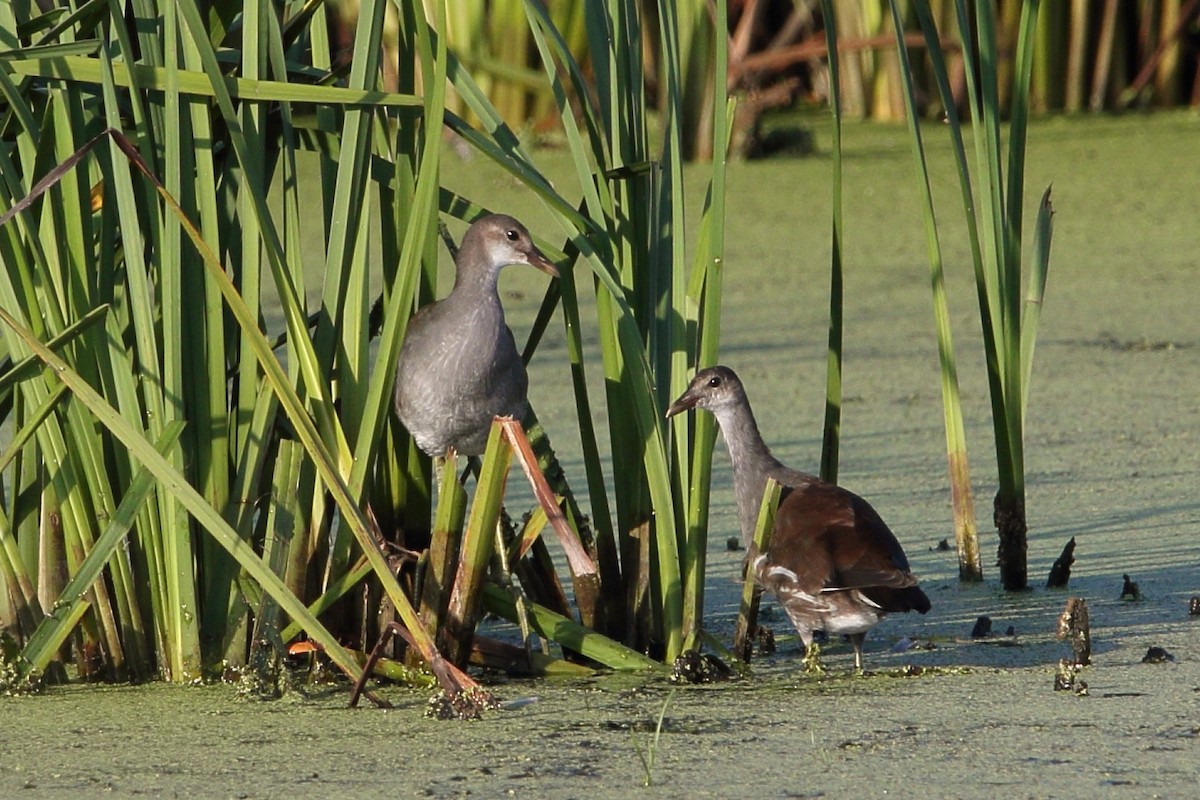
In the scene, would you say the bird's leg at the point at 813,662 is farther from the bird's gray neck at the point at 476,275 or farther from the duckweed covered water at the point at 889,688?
the bird's gray neck at the point at 476,275

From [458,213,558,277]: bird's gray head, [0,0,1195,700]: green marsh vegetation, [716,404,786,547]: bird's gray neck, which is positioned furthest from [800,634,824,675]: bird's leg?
[458,213,558,277]: bird's gray head

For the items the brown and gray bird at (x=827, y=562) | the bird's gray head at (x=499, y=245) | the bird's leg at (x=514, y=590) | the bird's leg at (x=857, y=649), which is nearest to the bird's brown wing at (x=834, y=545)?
the brown and gray bird at (x=827, y=562)

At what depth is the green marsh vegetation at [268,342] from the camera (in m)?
2.65

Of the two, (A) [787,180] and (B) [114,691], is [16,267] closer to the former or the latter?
(B) [114,691]

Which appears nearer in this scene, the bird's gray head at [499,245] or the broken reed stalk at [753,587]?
the broken reed stalk at [753,587]

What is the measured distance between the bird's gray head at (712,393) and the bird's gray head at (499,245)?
37cm

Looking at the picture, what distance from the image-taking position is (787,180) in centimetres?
877

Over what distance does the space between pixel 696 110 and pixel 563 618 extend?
233 inches

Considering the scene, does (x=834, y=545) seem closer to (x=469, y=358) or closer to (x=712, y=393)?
(x=712, y=393)

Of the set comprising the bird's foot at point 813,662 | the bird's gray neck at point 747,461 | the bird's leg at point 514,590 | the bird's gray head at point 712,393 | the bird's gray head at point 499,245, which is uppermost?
the bird's gray head at point 499,245

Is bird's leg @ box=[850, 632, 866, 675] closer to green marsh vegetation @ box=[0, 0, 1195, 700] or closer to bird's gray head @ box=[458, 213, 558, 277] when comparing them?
green marsh vegetation @ box=[0, 0, 1195, 700]

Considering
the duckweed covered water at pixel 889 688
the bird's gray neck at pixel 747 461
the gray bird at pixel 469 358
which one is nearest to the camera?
the duckweed covered water at pixel 889 688

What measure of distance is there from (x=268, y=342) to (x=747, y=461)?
1236mm

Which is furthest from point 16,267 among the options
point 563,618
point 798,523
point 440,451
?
point 798,523
